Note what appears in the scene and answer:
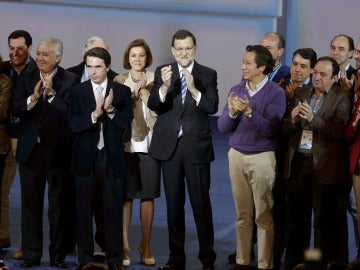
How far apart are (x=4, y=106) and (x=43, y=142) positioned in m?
0.36

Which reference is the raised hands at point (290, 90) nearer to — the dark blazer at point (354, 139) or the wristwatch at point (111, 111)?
the dark blazer at point (354, 139)

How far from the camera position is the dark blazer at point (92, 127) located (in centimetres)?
602

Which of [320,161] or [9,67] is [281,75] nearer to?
[320,161]

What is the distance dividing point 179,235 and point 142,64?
1.19 m

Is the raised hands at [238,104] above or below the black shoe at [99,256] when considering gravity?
above

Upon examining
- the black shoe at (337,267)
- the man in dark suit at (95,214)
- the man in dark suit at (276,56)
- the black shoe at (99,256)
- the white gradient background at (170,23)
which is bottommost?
the black shoe at (99,256)

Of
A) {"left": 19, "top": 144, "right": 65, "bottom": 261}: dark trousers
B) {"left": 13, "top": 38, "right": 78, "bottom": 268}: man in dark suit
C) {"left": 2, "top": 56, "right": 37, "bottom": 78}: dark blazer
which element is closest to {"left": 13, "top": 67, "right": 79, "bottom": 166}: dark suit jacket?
{"left": 13, "top": 38, "right": 78, "bottom": 268}: man in dark suit

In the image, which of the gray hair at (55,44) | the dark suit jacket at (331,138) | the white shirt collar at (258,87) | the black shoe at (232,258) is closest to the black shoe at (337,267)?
the dark suit jacket at (331,138)

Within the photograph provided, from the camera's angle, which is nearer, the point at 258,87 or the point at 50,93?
the point at 258,87

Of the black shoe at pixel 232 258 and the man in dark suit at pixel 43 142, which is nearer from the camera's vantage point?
the man in dark suit at pixel 43 142

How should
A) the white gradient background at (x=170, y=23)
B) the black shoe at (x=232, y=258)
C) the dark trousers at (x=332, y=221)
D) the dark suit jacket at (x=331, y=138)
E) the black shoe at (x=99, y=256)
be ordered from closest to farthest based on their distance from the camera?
the dark suit jacket at (x=331, y=138)
the dark trousers at (x=332, y=221)
the black shoe at (x=99, y=256)
the black shoe at (x=232, y=258)
the white gradient background at (x=170, y=23)

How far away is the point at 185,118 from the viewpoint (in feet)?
20.3

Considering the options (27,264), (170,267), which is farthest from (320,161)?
(27,264)

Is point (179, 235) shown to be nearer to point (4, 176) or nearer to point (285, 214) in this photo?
point (285, 214)
